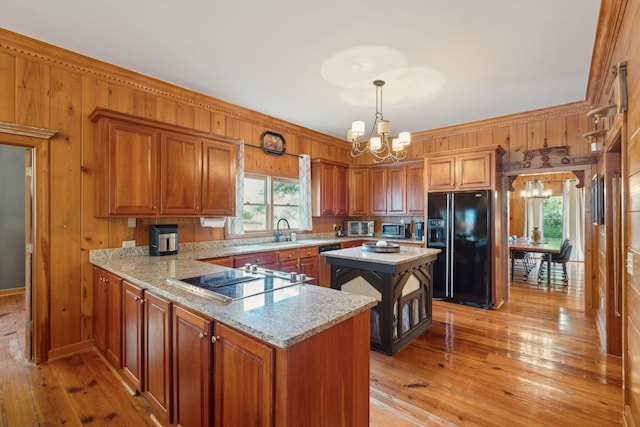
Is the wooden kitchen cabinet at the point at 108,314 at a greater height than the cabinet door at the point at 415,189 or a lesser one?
lesser

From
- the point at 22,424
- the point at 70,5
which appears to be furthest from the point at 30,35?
the point at 22,424

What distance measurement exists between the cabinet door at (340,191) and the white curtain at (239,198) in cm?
193

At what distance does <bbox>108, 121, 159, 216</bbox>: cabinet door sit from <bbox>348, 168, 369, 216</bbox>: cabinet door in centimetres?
359

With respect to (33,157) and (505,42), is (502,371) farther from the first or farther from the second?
(33,157)

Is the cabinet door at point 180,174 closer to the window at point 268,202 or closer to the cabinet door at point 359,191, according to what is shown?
the window at point 268,202

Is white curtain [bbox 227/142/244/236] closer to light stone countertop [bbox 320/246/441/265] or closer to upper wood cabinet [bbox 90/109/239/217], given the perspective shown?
upper wood cabinet [bbox 90/109/239/217]

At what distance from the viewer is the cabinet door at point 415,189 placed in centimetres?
527

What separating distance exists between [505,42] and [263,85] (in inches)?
97.1

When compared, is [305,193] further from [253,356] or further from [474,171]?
[253,356]

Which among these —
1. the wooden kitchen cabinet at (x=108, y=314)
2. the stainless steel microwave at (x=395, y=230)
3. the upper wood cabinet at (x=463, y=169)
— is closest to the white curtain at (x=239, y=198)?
the wooden kitchen cabinet at (x=108, y=314)

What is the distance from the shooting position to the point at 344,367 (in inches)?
55.3

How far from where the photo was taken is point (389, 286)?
283cm

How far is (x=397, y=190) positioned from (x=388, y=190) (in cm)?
17

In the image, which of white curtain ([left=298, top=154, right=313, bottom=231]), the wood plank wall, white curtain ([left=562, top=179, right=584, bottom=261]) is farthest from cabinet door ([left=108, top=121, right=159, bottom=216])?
white curtain ([left=562, top=179, right=584, bottom=261])
